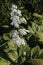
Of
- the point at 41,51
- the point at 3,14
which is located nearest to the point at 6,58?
the point at 41,51

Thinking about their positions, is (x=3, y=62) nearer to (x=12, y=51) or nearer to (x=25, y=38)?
(x=12, y=51)

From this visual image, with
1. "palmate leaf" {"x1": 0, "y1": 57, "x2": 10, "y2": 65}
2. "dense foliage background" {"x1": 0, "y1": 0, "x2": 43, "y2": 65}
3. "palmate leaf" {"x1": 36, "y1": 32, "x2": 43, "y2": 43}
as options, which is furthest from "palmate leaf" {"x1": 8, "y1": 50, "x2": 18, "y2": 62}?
"palmate leaf" {"x1": 36, "y1": 32, "x2": 43, "y2": 43}

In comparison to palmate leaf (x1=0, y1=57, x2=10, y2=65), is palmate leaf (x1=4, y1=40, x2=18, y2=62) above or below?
above

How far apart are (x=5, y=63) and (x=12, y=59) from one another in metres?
0.14

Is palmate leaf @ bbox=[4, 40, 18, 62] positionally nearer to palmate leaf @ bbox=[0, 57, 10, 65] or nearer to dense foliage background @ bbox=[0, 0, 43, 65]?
dense foliage background @ bbox=[0, 0, 43, 65]

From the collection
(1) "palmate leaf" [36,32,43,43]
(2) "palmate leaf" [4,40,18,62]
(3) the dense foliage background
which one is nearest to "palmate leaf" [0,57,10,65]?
(3) the dense foliage background

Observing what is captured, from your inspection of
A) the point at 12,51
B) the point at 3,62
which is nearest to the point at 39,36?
the point at 12,51

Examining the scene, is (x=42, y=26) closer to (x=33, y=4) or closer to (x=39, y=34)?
(x=39, y=34)

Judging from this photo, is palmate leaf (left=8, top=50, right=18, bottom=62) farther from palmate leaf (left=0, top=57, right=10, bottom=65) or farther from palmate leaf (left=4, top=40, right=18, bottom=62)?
palmate leaf (left=0, top=57, right=10, bottom=65)

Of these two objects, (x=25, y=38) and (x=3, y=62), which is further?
(x=25, y=38)

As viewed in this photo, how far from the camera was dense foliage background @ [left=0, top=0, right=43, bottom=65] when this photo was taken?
13.7 ft

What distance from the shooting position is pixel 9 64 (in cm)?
417

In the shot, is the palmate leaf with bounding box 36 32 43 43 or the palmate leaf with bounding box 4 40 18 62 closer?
the palmate leaf with bounding box 4 40 18 62

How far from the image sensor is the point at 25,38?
4910 millimetres
